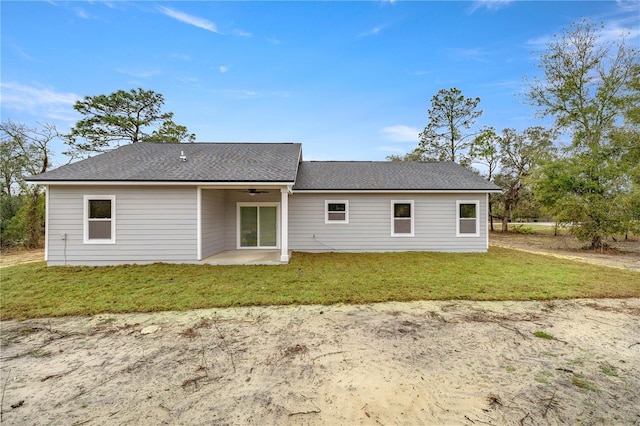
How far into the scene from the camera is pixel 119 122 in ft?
61.4

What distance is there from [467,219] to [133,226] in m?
11.9

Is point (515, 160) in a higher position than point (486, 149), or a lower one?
lower

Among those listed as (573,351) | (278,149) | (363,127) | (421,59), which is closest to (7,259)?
(278,149)

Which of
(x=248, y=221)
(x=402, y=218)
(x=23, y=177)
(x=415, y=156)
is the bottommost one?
(x=248, y=221)

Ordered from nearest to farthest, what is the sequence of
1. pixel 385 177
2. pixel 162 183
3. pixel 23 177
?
pixel 162 183 < pixel 385 177 < pixel 23 177

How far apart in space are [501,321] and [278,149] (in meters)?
9.92

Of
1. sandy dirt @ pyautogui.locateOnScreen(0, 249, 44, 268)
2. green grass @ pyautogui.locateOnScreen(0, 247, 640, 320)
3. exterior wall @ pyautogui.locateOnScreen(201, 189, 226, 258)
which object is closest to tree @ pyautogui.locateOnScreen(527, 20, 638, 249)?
green grass @ pyautogui.locateOnScreen(0, 247, 640, 320)

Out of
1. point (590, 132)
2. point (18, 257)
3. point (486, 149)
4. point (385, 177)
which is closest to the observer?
point (18, 257)

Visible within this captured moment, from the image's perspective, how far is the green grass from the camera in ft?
16.2

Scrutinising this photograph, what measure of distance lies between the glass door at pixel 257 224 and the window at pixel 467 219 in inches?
290

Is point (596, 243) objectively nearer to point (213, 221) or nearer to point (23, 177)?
point (213, 221)

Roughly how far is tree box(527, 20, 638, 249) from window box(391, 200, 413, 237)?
6.77 meters

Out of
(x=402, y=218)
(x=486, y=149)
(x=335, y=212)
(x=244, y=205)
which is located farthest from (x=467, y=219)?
(x=486, y=149)

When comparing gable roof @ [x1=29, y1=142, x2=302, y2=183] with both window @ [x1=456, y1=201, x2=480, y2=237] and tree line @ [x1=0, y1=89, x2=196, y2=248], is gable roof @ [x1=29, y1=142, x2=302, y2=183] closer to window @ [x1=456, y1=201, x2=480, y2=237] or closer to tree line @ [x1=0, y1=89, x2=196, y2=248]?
tree line @ [x1=0, y1=89, x2=196, y2=248]
